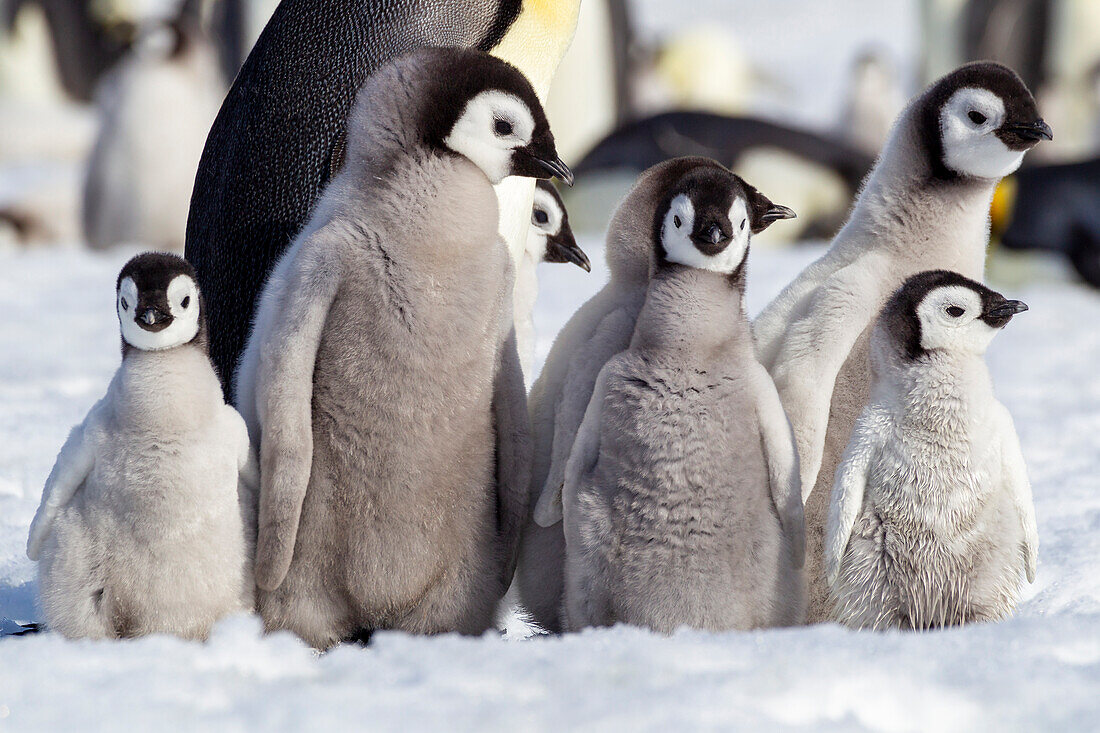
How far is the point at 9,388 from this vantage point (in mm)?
4188

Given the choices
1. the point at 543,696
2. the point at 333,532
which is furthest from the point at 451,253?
the point at 543,696

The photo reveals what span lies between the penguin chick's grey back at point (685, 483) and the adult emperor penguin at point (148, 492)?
0.53 metres

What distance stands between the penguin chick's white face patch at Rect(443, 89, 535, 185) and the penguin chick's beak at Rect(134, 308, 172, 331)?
1.64ft

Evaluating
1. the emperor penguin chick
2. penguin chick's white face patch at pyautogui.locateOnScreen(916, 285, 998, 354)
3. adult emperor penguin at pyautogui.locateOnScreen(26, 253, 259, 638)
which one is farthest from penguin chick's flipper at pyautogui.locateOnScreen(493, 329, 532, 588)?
penguin chick's white face patch at pyautogui.locateOnScreen(916, 285, 998, 354)

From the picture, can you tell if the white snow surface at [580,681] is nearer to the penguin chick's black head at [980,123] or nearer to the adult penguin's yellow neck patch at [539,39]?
the penguin chick's black head at [980,123]

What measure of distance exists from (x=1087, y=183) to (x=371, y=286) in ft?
21.2

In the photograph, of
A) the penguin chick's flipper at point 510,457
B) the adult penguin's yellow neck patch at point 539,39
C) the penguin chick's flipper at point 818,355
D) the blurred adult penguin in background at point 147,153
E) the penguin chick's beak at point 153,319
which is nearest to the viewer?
the penguin chick's beak at point 153,319

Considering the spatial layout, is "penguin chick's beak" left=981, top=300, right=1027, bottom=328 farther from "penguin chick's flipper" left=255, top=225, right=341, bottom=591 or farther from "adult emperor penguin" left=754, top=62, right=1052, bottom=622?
"penguin chick's flipper" left=255, top=225, right=341, bottom=591

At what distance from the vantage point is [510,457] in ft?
7.13

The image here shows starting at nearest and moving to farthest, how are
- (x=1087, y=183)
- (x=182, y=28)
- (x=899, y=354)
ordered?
(x=899, y=354) < (x=1087, y=183) < (x=182, y=28)

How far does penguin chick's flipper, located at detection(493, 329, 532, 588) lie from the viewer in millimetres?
2174

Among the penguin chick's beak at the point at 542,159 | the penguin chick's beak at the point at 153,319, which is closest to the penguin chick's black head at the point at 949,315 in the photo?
the penguin chick's beak at the point at 542,159

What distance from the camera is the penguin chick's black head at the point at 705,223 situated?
6.62 feet

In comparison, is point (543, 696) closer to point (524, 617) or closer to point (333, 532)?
point (333, 532)
